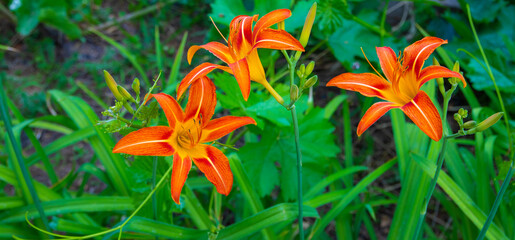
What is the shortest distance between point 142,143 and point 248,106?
71 cm

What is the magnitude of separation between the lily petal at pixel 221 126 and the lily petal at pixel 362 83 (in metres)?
0.24

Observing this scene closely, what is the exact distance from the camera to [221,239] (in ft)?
4.17

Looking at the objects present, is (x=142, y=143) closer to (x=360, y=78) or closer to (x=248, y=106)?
(x=360, y=78)

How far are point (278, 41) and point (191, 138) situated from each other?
13.1 inches

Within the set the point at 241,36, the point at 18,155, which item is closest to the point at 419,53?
the point at 241,36

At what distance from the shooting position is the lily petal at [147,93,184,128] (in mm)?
930


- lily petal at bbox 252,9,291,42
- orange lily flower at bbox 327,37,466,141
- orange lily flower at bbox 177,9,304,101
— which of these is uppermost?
lily petal at bbox 252,9,291,42

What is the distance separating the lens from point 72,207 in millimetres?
1491

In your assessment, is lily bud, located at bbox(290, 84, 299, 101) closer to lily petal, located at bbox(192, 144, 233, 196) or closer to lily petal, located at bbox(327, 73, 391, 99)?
lily petal, located at bbox(327, 73, 391, 99)

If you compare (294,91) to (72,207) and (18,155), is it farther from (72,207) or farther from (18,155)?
(72,207)

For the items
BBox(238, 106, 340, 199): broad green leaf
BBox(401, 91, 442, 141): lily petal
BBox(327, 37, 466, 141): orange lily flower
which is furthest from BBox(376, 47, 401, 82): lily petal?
BBox(238, 106, 340, 199): broad green leaf

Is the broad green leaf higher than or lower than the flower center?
lower

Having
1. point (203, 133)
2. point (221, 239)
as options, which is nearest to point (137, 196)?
point (221, 239)

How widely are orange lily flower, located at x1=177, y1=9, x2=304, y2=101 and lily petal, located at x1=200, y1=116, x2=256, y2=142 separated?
109 millimetres
